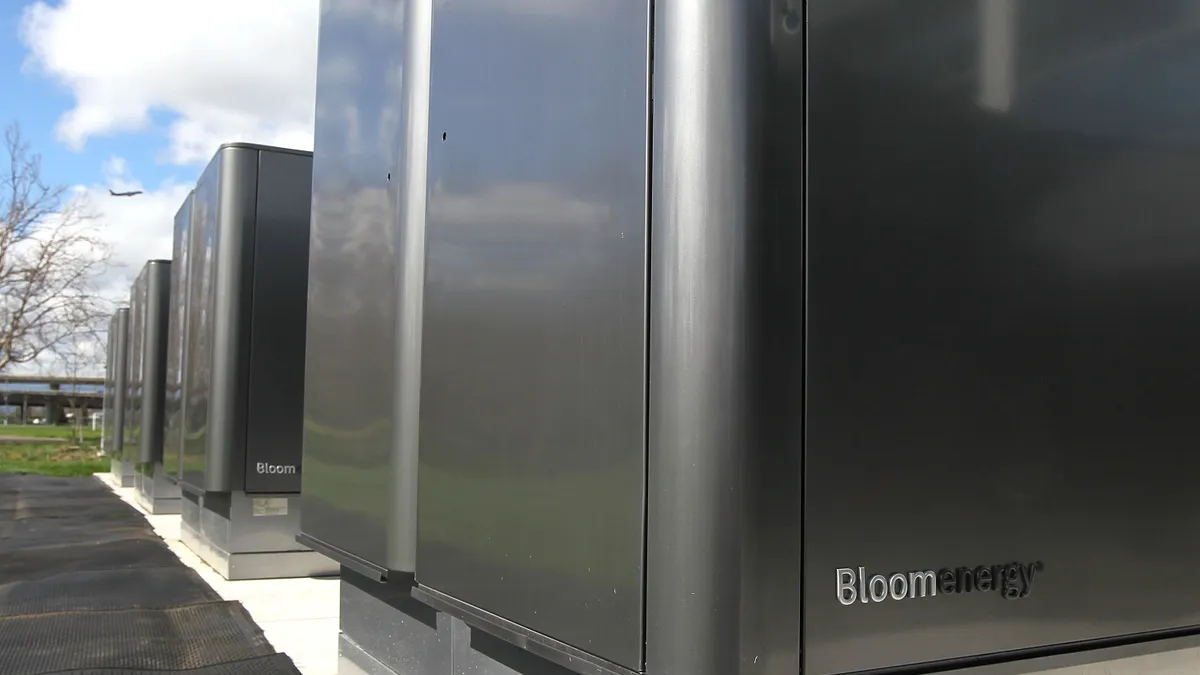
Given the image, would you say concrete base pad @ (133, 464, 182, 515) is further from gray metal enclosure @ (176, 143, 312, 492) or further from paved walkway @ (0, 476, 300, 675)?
gray metal enclosure @ (176, 143, 312, 492)

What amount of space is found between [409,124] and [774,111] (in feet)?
6.47

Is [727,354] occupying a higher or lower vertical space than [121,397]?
higher

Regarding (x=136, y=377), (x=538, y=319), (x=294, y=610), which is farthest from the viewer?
(x=136, y=377)

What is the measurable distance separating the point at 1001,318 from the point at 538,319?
3.76 ft

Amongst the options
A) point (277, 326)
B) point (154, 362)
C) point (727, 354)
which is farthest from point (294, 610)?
point (154, 362)

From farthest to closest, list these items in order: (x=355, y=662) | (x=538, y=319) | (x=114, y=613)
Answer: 1. (x=114, y=613)
2. (x=355, y=662)
3. (x=538, y=319)

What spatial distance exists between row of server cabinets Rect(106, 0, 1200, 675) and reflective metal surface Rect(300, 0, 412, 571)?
0.68 meters

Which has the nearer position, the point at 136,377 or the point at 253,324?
the point at 253,324

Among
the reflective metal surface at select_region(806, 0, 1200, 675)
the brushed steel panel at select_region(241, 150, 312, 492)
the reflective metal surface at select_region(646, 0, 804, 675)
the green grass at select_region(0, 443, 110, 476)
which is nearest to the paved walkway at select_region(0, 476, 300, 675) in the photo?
the brushed steel panel at select_region(241, 150, 312, 492)

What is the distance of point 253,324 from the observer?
315 inches

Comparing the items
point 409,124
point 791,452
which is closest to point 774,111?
point 791,452

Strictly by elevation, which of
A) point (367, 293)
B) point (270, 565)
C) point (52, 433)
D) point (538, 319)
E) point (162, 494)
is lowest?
point (52, 433)

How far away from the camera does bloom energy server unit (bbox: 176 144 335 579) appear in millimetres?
7883

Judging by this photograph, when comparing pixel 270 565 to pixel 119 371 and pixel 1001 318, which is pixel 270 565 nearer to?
pixel 1001 318
